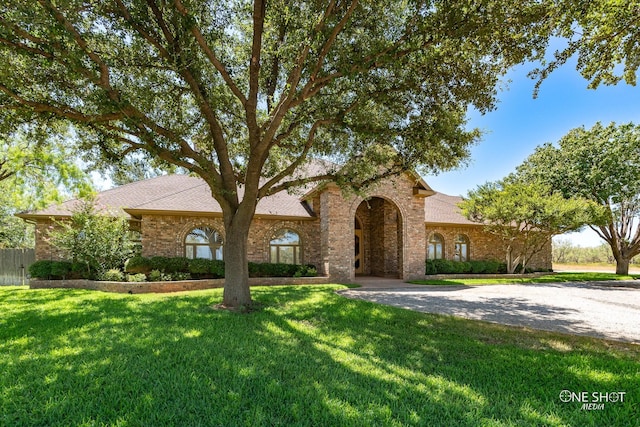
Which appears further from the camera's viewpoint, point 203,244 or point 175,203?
point 203,244

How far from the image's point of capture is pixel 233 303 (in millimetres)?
8305

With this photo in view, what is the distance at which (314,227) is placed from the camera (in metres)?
17.3

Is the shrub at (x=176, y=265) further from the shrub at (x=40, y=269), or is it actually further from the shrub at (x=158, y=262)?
the shrub at (x=40, y=269)

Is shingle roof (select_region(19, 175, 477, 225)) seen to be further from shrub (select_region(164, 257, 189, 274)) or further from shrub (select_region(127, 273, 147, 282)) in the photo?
shrub (select_region(127, 273, 147, 282))

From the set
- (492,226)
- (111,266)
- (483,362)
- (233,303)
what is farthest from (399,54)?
(492,226)

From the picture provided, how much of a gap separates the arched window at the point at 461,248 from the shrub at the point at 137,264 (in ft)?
56.6

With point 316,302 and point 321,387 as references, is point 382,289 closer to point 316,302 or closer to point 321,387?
point 316,302

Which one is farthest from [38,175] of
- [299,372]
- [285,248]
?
[299,372]

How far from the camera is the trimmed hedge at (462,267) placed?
59.2ft

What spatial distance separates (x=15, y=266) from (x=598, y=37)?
24607 millimetres

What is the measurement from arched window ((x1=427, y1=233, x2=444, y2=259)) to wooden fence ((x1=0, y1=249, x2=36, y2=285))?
21.9 metres

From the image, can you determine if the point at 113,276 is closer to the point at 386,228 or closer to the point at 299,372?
the point at 299,372

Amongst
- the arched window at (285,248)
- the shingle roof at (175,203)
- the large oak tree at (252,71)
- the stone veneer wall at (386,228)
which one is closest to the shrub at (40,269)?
the shingle roof at (175,203)

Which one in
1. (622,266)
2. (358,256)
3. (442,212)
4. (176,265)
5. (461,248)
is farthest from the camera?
(622,266)
